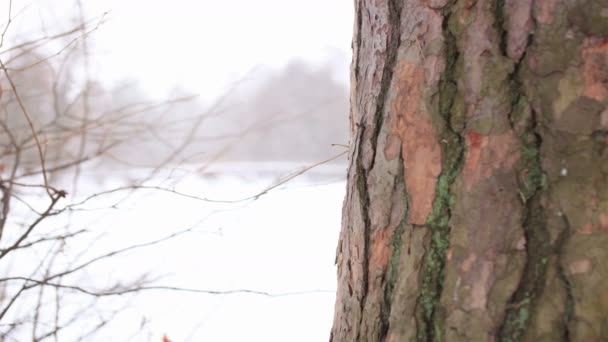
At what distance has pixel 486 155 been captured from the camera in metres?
0.76

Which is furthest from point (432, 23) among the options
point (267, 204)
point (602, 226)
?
point (267, 204)

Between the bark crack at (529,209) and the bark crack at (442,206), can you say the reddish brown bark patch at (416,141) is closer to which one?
the bark crack at (442,206)

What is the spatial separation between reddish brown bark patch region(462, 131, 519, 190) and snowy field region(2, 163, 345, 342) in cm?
126

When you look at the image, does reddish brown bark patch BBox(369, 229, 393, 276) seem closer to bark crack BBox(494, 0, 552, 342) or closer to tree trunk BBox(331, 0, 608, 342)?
tree trunk BBox(331, 0, 608, 342)

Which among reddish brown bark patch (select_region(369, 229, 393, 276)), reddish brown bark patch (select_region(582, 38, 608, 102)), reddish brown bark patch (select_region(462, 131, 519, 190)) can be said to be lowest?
reddish brown bark patch (select_region(369, 229, 393, 276))

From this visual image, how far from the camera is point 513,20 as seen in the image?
2.42 feet

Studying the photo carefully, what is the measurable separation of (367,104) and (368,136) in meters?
0.06

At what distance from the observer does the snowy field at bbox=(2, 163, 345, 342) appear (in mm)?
2314

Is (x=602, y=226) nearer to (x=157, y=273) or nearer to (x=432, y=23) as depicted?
(x=432, y=23)

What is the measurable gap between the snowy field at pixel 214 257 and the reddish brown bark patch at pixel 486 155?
4.14 feet

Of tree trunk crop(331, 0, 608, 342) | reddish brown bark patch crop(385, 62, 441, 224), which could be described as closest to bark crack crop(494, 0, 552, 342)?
tree trunk crop(331, 0, 608, 342)

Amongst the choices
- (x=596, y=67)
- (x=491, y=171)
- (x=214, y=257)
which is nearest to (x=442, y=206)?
A: (x=491, y=171)

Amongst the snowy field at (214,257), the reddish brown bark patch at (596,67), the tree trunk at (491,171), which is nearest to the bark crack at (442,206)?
the tree trunk at (491,171)

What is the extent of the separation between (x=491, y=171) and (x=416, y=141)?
4.9 inches
